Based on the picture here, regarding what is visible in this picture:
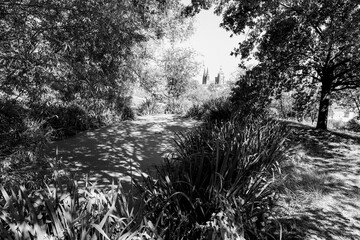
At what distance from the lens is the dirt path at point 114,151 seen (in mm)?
3837

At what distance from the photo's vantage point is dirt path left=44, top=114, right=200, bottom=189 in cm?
384

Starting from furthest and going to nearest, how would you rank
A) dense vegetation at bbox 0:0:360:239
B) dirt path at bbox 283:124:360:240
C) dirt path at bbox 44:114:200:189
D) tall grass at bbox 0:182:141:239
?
dirt path at bbox 44:114:200:189
dirt path at bbox 283:124:360:240
dense vegetation at bbox 0:0:360:239
tall grass at bbox 0:182:141:239

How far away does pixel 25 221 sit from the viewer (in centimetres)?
138

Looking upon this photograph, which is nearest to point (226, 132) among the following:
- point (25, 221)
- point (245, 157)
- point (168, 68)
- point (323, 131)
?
point (245, 157)

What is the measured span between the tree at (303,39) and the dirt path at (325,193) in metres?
1.70

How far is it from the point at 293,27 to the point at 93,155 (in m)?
5.02

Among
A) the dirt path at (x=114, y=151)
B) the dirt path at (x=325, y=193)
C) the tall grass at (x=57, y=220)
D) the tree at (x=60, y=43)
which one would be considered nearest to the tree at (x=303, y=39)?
the dirt path at (x=325, y=193)

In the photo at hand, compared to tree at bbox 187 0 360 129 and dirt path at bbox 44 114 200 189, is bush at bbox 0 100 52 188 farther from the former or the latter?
tree at bbox 187 0 360 129

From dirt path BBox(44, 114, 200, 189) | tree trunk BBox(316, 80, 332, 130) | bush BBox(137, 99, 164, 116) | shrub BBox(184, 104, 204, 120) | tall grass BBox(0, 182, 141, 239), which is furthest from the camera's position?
bush BBox(137, 99, 164, 116)

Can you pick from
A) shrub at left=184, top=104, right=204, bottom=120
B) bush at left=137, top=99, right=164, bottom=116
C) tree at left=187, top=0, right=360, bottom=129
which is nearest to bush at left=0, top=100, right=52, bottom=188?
tree at left=187, top=0, right=360, bottom=129

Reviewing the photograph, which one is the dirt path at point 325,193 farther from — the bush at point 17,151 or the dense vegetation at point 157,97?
the bush at point 17,151

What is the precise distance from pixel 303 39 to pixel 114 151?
4777mm

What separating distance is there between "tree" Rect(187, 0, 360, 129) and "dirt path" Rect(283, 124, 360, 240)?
1704mm

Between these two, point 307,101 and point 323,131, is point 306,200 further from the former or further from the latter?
point 323,131
